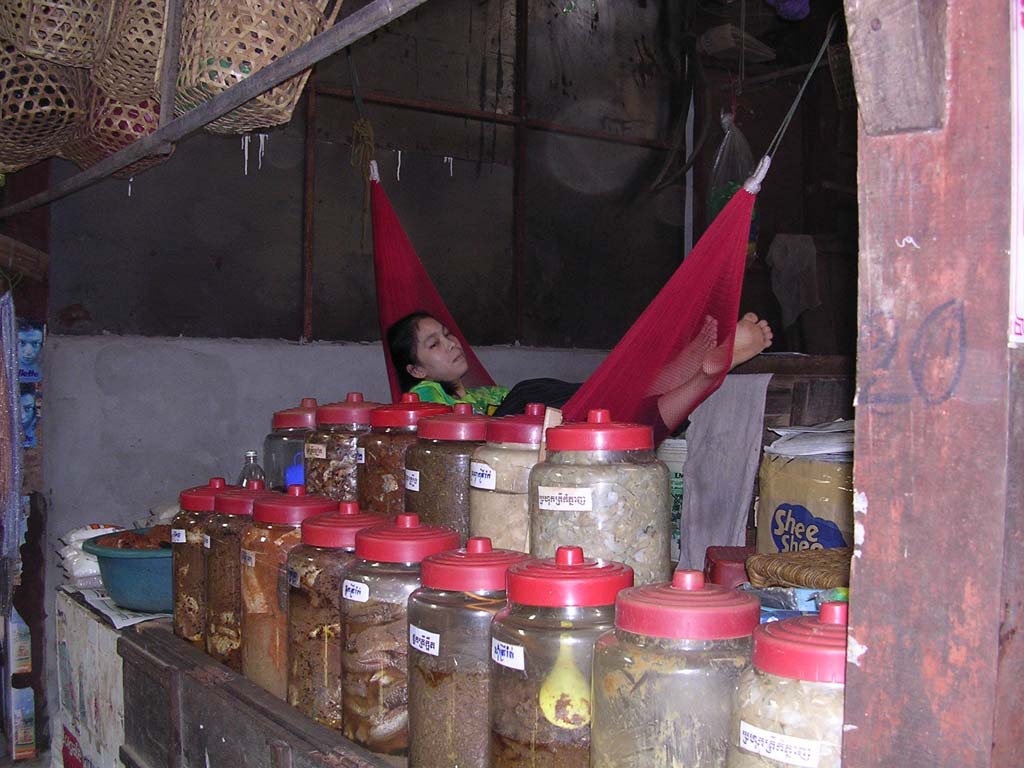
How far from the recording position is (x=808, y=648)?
81 cm

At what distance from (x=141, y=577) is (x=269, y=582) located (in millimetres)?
651

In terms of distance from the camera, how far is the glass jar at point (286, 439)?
7.02ft

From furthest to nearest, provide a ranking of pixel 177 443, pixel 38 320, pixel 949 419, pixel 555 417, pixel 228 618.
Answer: pixel 177 443 < pixel 38 320 < pixel 228 618 < pixel 555 417 < pixel 949 419

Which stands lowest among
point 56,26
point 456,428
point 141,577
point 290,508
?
point 141,577

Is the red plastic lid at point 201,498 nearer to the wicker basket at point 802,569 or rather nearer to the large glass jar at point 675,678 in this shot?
the wicker basket at point 802,569

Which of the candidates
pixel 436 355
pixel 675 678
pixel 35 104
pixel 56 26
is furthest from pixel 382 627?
pixel 436 355

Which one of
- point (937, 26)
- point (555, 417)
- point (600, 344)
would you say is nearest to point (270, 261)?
point (600, 344)

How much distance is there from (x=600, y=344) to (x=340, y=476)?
264cm

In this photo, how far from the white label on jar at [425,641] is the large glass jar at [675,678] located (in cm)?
27

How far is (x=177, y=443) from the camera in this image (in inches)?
129

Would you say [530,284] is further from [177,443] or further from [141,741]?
[141,741]

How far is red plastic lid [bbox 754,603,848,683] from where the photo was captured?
2.62ft

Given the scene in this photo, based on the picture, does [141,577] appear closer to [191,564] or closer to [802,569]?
[191,564]

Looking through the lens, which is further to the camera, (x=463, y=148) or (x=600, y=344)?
(x=600, y=344)
